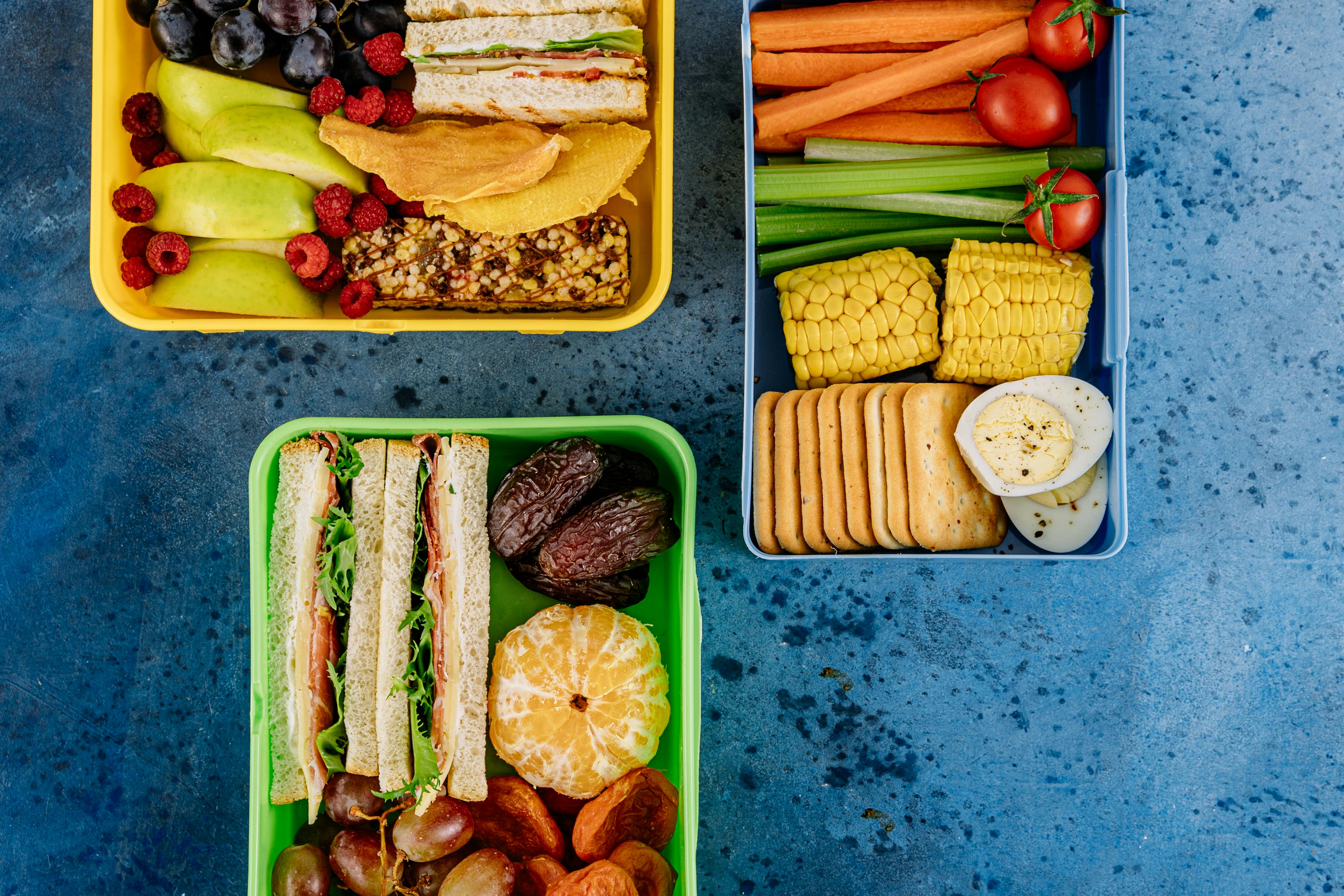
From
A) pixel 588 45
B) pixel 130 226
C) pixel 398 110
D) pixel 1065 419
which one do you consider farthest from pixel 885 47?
pixel 130 226

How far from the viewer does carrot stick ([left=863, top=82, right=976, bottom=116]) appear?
1.62 meters

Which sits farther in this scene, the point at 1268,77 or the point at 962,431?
the point at 1268,77

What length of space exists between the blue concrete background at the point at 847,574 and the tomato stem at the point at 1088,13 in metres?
0.33

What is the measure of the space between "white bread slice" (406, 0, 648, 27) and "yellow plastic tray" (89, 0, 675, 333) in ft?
0.31

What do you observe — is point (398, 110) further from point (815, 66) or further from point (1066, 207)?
point (1066, 207)

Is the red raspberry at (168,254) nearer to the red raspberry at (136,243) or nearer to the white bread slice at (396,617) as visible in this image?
the red raspberry at (136,243)

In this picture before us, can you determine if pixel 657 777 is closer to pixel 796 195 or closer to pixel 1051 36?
pixel 796 195

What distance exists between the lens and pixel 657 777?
158 centimetres

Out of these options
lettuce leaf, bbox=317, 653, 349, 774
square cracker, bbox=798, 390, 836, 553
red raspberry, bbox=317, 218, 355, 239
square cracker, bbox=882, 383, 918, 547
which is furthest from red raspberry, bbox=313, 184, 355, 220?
square cracker, bbox=882, 383, 918, 547

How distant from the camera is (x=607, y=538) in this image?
152 centimetres

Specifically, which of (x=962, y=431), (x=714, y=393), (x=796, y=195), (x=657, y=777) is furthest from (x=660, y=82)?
(x=657, y=777)

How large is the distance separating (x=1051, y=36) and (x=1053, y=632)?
1.15 meters

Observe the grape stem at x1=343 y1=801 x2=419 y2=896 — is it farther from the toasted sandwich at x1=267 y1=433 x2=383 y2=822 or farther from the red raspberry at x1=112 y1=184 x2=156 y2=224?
the red raspberry at x1=112 y1=184 x2=156 y2=224

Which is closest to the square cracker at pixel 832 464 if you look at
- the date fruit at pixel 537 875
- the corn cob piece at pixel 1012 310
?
the corn cob piece at pixel 1012 310
